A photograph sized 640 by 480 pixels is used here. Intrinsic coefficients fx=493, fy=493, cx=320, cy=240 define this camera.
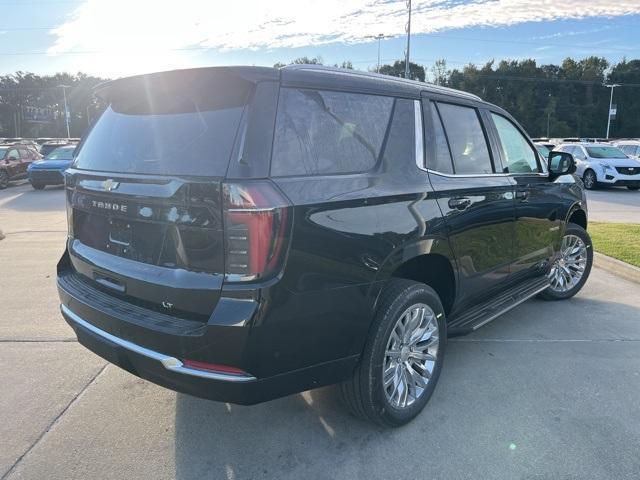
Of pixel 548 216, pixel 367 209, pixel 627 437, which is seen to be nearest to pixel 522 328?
pixel 548 216

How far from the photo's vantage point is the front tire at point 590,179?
17938 mm

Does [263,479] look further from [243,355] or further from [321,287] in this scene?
[321,287]

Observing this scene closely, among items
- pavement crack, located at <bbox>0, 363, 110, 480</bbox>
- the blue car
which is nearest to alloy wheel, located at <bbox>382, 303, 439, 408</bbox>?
pavement crack, located at <bbox>0, 363, 110, 480</bbox>

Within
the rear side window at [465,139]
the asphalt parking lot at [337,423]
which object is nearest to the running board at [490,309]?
the asphalt parking lot at [337,423]

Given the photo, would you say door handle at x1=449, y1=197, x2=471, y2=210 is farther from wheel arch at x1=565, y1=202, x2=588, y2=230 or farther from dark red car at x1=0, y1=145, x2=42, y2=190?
dark red car at x1=0, y1=145, x2=42, y2=190

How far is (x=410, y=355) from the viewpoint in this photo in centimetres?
302

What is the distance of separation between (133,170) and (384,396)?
1819mm

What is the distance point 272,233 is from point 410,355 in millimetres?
1389

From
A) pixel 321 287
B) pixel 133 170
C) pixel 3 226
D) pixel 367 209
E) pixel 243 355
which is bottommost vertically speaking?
pixel 3 226

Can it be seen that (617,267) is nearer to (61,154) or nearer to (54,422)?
(54,422)

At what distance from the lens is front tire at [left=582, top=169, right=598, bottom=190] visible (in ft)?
58.9

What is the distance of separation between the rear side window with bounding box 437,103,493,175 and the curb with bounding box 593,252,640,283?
11.4 feet

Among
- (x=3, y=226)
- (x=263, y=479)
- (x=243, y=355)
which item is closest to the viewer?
(x=243, y=355)

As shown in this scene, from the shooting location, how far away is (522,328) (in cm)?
448
